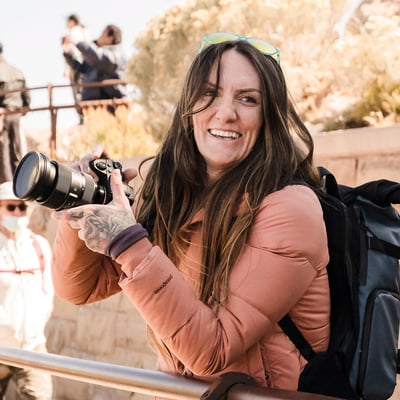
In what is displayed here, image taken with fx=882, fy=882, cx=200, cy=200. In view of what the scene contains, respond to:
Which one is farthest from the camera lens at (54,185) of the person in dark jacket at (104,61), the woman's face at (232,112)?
the person in dark jacket at (104,61)

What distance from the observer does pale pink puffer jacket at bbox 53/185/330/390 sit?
1.40 metres

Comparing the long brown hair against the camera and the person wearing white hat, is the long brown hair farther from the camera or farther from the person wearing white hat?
the person wearing white hat

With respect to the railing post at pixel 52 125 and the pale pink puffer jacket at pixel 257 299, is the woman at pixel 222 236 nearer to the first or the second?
the pale pink puffer jacket at pixel 257 299

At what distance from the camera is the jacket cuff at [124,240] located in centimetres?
143

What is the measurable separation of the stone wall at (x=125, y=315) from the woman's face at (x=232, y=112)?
1.03 meters

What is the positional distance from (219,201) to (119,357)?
167 inches

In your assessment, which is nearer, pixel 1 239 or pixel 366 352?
pixel 366 352

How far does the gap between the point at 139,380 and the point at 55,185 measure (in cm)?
37

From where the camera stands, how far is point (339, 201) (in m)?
1.57

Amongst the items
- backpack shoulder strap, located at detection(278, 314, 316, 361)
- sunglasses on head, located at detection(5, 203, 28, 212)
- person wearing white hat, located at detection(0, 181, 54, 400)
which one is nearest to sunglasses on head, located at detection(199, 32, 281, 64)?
backpack shoulder strap, located at detection(278, 314, 316, 361)

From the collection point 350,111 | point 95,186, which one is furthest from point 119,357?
point 95,186

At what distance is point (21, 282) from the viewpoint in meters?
4.72

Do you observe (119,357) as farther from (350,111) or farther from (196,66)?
(196,66)

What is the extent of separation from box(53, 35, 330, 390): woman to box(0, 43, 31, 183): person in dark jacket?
6026mm
